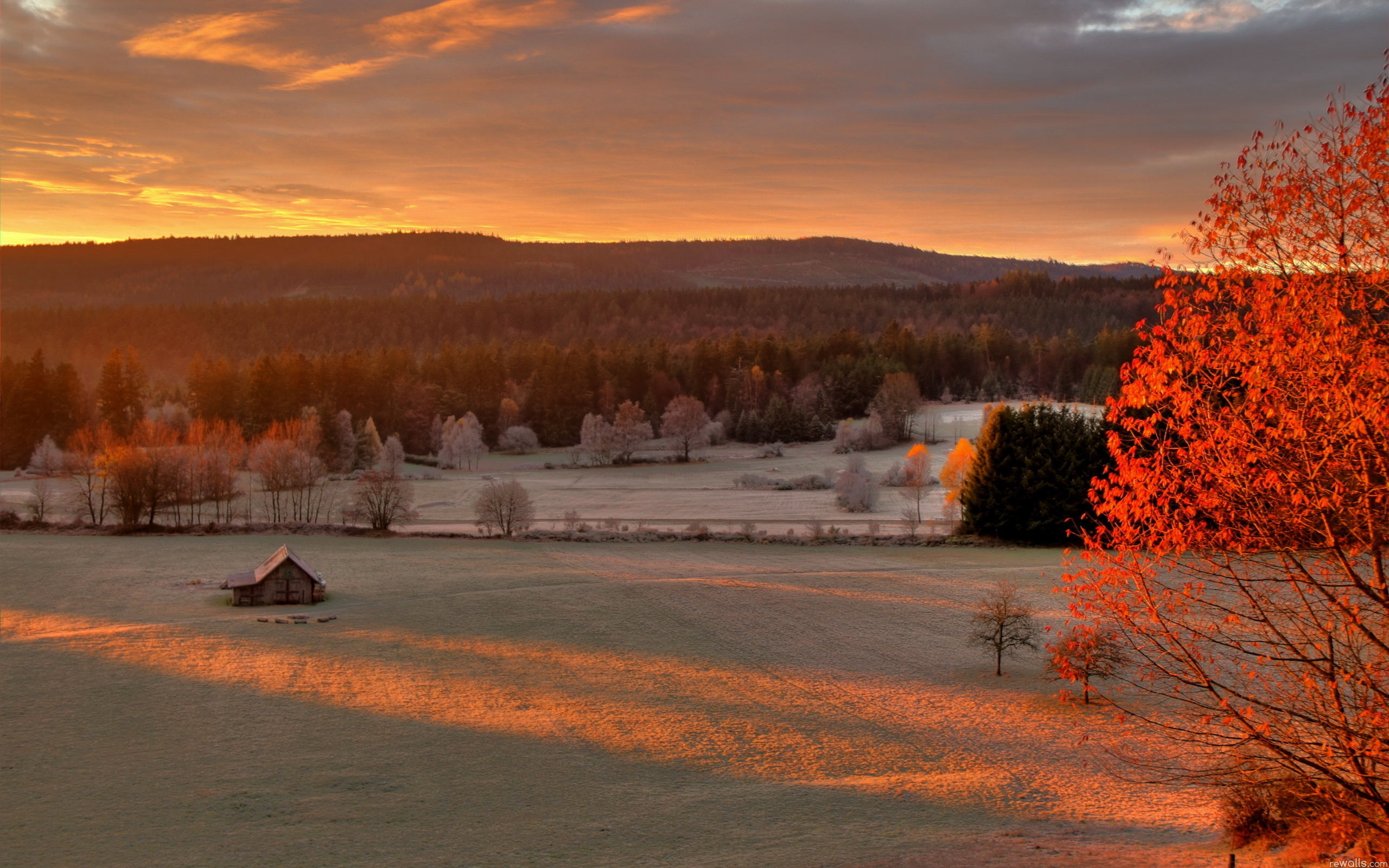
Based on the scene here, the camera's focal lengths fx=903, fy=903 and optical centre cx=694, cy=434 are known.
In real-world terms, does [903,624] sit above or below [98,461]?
below

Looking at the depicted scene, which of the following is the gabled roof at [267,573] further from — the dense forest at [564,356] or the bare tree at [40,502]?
the dense forest at [564,356]

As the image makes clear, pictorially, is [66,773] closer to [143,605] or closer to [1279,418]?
[143,605]

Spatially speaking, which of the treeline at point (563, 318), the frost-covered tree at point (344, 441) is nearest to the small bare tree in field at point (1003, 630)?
the frost-covered tree at point (344, 441)

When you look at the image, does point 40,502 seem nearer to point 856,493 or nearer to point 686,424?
point 856,493

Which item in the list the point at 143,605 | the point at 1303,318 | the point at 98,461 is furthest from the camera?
the point at 98,461

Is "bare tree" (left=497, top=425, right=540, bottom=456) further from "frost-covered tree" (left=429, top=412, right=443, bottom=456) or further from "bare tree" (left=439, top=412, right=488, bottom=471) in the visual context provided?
"bare tree" (left=439, top=412, right=488, bottom=471)

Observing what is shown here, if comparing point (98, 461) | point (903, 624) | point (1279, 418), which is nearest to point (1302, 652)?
point (1279, 418)

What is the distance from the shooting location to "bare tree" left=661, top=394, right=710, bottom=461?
97.4 meters

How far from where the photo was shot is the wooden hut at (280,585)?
119 feet

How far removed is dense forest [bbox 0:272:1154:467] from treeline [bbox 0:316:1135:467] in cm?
24

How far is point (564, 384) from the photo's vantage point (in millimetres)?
108688

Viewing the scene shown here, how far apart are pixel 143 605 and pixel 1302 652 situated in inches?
1510

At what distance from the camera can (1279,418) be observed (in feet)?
34.4

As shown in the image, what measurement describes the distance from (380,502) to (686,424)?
4749 centimetres
